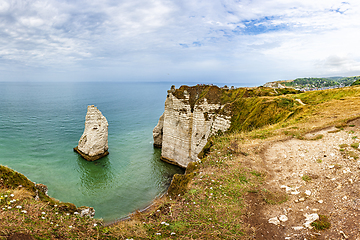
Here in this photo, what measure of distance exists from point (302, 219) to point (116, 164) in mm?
30651

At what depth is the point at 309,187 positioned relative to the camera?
9.05m

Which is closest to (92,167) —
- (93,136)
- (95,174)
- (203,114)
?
(95,174)

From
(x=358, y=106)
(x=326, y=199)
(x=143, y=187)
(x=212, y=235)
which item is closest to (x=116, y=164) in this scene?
(x=143, y=187)

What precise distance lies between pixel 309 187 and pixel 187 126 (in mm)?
22909

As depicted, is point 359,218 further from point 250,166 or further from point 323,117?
point 323,117

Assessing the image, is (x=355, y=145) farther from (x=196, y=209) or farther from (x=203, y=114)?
(x=203, y=114)

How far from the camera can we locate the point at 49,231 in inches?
252

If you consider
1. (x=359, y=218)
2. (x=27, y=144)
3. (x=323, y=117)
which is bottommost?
(x=27, y=144)

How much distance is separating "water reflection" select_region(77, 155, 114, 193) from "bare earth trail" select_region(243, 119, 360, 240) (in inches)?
888

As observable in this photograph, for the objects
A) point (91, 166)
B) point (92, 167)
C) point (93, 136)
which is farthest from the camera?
point (93, 136)

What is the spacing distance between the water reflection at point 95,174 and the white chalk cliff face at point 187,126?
1012 centimetres

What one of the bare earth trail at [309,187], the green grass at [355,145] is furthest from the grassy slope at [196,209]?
the green grass at [355,145]

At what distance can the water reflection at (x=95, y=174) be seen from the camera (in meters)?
26.5

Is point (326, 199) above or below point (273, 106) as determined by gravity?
below
